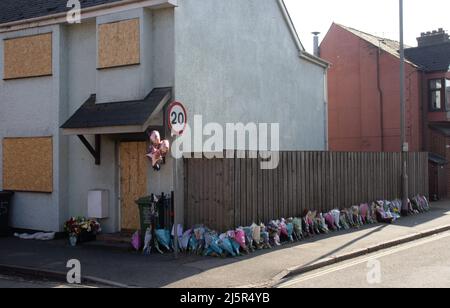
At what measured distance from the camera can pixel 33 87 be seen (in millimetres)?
13844

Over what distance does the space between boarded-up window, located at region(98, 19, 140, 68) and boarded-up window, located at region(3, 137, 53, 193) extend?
2850 mm

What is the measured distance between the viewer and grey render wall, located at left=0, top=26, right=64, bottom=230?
43.8 feet

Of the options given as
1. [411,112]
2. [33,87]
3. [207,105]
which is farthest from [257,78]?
[411,112]

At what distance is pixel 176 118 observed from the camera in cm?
994

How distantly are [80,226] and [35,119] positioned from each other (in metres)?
3.54

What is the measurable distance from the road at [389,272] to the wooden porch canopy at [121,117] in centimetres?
466

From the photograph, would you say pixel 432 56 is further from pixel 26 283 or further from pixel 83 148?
pixel 26 283

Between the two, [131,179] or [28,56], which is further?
[28,56]

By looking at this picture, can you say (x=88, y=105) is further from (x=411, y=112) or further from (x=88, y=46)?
(x=411, y=112)

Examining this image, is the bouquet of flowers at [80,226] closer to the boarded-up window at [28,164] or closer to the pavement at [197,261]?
the pavement at [197,261]

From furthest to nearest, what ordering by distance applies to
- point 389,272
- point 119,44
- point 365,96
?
point 365,96
point 119,44
point 389,272

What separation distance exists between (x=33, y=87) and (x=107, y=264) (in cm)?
635

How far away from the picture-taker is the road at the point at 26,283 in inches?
329

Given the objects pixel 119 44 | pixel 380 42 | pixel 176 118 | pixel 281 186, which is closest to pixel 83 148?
pixel 119 44
